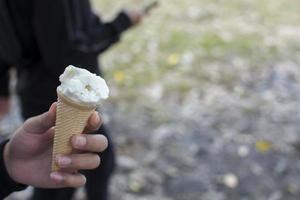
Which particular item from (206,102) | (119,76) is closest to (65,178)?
(206,102)

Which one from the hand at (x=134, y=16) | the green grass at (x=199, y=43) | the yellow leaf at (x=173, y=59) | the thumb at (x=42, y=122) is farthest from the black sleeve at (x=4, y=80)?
the yellow leaf at (x=173, y=59)

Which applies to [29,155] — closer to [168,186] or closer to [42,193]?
[42,193]

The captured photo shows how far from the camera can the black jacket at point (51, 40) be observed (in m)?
2.00

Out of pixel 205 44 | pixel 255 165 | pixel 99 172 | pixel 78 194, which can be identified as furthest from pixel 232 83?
pixel 99 172

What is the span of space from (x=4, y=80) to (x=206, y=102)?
1.64 m

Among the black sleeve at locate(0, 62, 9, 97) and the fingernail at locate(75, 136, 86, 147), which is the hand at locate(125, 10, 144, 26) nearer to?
the black sleeve at locate(0, 62, 9, 97)

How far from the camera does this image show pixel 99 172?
2383 mm

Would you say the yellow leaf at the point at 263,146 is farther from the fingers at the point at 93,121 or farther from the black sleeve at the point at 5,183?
the fingers at the point at 93,121

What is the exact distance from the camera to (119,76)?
13.3ft

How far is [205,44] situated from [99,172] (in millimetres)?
Answer: 2244

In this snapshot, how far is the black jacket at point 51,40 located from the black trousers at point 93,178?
38mm

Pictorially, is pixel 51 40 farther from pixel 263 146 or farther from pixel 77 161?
pixel 263 146

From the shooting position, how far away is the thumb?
1298mm

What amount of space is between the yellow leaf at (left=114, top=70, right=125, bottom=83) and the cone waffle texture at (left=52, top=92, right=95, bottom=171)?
2.76 metres
